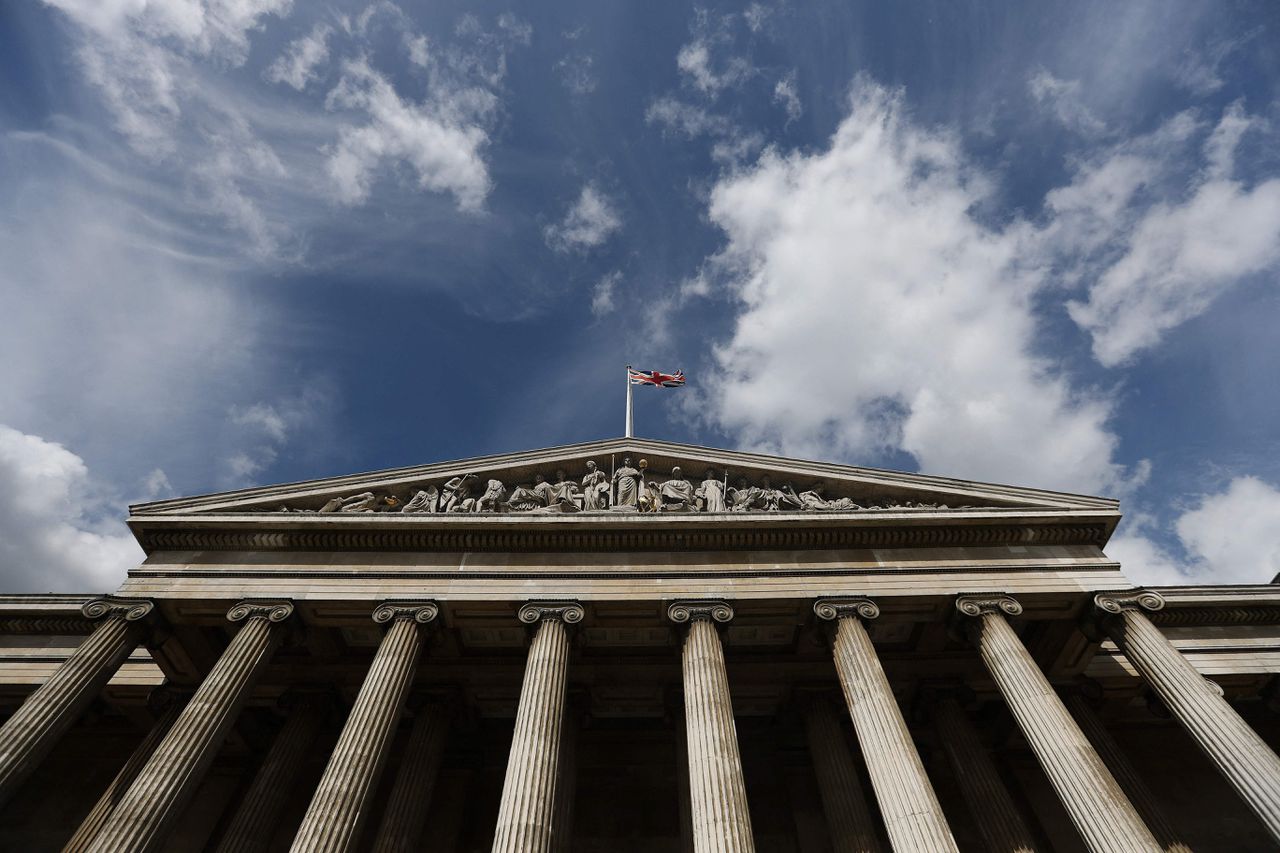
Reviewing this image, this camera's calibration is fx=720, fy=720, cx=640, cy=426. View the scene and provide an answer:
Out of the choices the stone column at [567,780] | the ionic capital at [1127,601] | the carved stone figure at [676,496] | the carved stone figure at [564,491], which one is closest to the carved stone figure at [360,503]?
the carved stone figure at [564,491]

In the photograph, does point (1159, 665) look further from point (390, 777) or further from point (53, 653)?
point (53, 653)

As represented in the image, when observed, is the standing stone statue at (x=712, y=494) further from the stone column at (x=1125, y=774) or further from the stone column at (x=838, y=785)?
the stone column at (x=1125, y=774)

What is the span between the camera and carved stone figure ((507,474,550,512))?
2091 cm

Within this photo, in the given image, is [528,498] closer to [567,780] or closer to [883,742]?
[567,780]

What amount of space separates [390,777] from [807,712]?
13.0 metres

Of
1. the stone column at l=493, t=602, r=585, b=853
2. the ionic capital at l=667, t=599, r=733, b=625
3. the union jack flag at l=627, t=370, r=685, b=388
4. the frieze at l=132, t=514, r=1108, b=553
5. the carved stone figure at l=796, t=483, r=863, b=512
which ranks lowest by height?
the stone column at l=493, t=602, r=585, b=853

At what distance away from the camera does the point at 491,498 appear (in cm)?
2102

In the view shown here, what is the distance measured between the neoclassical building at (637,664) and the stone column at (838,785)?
3.8 inches

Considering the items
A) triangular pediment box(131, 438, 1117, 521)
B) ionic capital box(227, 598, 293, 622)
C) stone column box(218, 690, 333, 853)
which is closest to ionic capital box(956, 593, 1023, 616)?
triangular pediment box(131, 438, 1117, 521)

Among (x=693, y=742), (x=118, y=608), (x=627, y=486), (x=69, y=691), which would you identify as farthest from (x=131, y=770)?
(x=627, y=486)

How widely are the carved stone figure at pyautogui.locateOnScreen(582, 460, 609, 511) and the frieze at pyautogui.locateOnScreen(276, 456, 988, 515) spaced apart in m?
0.03

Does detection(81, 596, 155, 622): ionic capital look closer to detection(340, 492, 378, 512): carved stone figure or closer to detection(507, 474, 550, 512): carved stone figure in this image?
detection(340, 492, 378, 512): carved stone figure

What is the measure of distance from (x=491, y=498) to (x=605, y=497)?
3.35 meters

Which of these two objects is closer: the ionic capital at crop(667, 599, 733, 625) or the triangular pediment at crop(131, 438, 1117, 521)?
the ionic capital at crop(667, 599, 733, 625)
